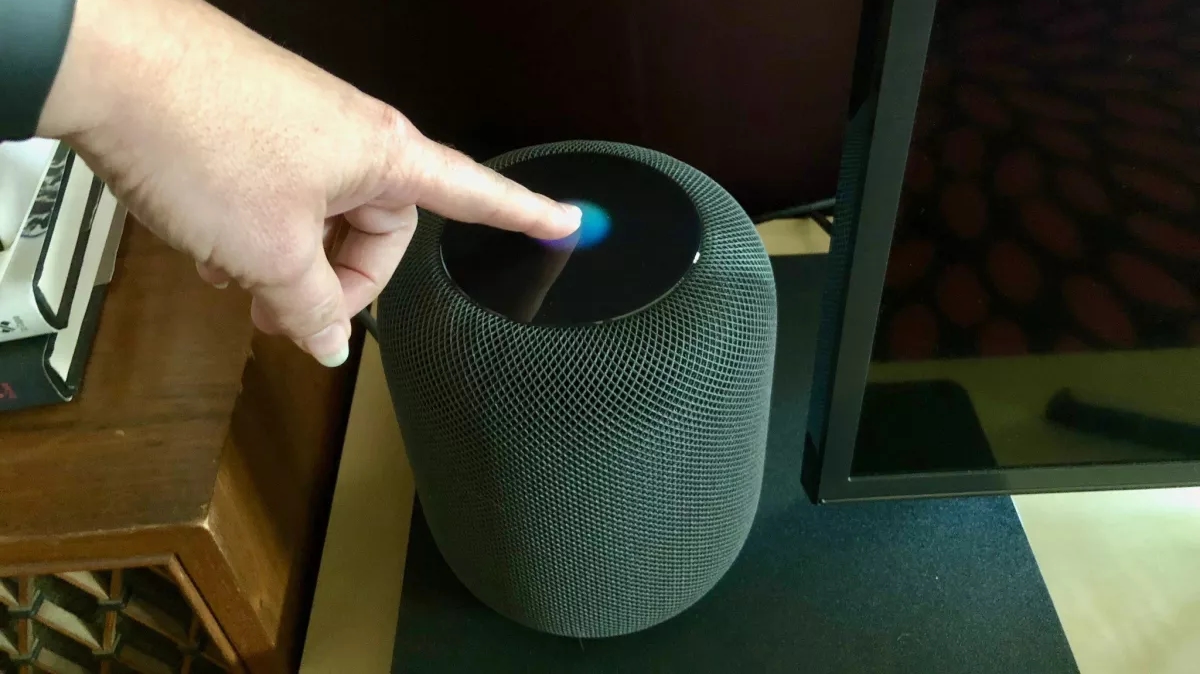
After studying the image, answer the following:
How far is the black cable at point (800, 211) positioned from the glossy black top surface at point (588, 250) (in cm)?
34

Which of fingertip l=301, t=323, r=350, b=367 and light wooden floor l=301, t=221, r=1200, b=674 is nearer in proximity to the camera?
fingertip l=301, t=323, r=350, b=367

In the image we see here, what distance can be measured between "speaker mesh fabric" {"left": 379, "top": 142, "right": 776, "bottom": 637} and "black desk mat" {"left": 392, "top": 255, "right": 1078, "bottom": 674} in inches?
2.2

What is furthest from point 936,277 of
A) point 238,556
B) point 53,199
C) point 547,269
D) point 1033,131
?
point 53,199

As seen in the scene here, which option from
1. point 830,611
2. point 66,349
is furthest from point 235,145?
point 830,611

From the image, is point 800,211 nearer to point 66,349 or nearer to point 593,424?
point 593,424

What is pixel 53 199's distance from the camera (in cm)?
54

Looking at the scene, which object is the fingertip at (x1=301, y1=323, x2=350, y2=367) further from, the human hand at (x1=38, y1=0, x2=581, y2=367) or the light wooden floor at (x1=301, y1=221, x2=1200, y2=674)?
the light wooden floor at (x1=301, y1=221, x2=1200, y2=674)

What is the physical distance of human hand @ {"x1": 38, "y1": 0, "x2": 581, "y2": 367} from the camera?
0.91 feet

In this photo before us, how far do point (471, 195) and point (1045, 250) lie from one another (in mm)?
279

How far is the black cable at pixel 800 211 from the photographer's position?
81cm

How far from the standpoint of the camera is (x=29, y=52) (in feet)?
0.85

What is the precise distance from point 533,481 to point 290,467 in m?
0.28

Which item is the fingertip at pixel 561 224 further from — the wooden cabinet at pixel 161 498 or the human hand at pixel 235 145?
the wooden cabinet at pixel 161 498

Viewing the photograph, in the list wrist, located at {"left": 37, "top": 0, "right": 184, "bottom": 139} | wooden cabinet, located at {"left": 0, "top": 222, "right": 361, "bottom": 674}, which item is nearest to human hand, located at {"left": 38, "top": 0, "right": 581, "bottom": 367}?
wrist, located at {"left": 37, "top": 0, "right": 184, "bottom": 139}
